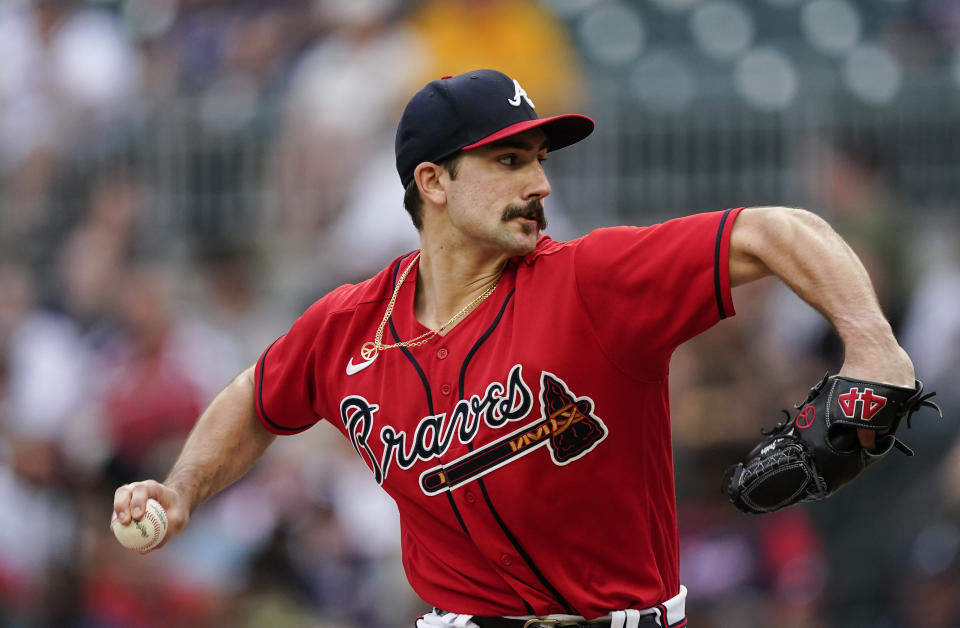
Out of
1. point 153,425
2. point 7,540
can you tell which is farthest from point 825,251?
point 7,540

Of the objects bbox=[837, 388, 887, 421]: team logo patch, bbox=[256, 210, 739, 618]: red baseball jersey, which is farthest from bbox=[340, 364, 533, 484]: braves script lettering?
bbox=[837, 388, 887, 421]: team logo patch

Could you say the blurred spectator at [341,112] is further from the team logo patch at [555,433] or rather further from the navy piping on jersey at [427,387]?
the team logo patch at [555,433]

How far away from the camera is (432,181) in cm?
446

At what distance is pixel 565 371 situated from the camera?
4051 mm

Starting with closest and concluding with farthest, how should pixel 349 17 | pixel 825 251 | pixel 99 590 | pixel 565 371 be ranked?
1. pixel 825 251
2. pixel 565 371
3. pixel 99 590
4. pixel 349 17

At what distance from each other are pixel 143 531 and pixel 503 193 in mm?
1477

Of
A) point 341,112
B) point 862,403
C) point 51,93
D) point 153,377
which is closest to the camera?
point 862,403

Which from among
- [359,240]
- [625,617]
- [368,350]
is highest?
[368,350]

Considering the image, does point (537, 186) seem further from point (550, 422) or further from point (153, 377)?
point (153, 377)

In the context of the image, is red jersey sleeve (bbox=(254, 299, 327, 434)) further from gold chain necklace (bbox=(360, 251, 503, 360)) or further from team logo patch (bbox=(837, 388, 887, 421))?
team logo patch (bbox=(837, 388, 887, 421))

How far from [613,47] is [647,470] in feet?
22.3

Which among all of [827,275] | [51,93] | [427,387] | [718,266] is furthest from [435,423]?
[51,93]

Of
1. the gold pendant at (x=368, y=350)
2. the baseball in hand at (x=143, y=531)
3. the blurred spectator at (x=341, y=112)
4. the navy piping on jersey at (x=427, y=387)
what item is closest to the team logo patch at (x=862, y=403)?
the navy piping on jersey at (x=427, y=387)

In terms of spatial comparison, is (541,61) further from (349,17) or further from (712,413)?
(712,413)
